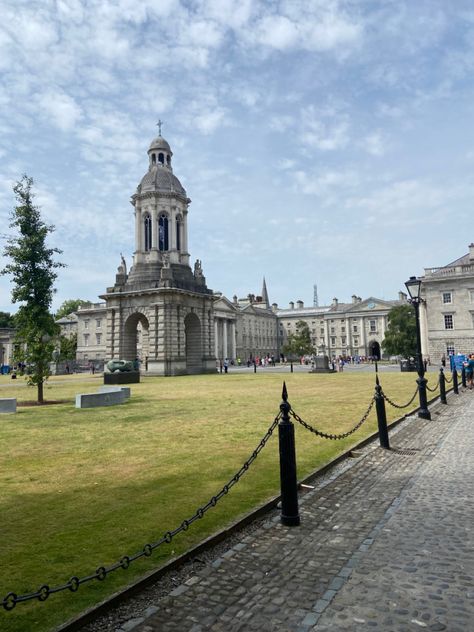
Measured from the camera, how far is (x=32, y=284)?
67.2ft

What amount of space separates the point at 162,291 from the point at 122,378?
42.5ft

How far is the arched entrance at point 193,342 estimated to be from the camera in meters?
47.4

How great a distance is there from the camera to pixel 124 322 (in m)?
45.3

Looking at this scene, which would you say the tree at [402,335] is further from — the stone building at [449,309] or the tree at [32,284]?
the tree at [32,284]

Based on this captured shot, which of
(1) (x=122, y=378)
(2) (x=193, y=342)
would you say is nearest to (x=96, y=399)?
(1) (x=122, y=378)

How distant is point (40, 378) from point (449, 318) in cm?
5185

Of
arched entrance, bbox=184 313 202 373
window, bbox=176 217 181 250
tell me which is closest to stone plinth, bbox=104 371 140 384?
arched entrance, bbox=184 313 202 373

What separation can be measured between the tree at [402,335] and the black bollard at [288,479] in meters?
60.6

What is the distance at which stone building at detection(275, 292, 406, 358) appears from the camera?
108000mm

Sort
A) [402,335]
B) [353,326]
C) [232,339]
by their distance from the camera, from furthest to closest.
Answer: [353,326] → [232,339] → [402,335]

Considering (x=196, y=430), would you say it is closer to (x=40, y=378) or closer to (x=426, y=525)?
(x=426, y=525)

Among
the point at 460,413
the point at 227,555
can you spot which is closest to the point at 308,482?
the point at 227,555

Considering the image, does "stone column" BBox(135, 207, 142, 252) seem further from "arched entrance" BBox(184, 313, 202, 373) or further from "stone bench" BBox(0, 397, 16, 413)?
"stone bench" BBox(0, 397, 16, 413)

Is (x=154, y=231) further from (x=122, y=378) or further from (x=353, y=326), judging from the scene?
(x=353, y=326)
